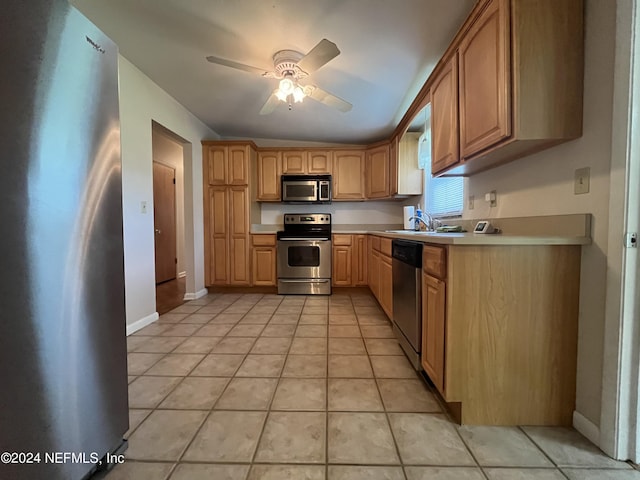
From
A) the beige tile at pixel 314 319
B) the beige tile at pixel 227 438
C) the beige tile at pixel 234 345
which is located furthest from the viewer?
the beige tile at pixel 314 319

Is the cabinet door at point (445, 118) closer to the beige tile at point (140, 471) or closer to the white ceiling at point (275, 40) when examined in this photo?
the white ceiling at point (275, 40)

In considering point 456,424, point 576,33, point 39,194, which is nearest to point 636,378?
point 456,424

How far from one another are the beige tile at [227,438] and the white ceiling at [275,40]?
8.04 ft

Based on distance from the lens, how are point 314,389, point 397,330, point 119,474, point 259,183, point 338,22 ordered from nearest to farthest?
1. point 119,474
2. point 314,389
3. point 338,22
4. point 397,330
5. point 259,183

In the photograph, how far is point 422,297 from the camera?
168 centimetres

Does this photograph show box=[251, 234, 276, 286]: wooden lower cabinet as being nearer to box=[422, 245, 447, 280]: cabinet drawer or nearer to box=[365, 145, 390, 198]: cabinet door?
box=[365, 145, 390, 198]: cabinet door

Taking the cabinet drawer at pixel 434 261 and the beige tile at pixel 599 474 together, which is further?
the cabinet drawer at pixel 434 261

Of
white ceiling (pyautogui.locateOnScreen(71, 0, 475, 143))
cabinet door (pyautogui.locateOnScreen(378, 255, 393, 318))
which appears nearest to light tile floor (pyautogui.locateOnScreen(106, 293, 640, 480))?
cabinet door (pyautogui.locateOnScreen(378, 255, 393, 318))

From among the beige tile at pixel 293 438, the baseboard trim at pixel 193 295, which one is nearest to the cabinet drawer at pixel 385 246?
the beige tile at pixel 293 438

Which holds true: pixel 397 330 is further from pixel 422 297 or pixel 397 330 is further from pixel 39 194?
pixel 39 194

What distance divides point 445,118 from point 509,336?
4.95ft

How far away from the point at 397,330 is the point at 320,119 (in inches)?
109

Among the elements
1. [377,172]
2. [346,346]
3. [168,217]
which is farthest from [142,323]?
[377,172]

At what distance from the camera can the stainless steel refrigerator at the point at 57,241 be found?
0.73m
